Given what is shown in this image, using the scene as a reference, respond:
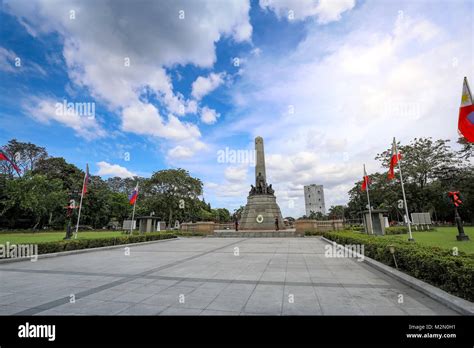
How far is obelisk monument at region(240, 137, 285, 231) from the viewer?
2802cm

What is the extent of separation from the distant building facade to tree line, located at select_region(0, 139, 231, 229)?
221ft

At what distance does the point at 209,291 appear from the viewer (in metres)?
5.21

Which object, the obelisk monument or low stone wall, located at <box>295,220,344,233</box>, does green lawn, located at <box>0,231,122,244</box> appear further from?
low stone wall, located at <box>295,220,344,233</box>

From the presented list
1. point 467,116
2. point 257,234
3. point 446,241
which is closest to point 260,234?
point 257,234

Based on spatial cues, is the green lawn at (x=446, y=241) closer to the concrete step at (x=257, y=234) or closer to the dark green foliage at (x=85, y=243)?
the concrete step at (x=257, y=234)

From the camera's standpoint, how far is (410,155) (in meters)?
32.1

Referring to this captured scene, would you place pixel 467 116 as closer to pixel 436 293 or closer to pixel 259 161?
pixel 436 293

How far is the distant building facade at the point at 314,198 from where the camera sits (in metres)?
97.5

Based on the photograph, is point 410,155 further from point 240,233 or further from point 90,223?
point 90,223

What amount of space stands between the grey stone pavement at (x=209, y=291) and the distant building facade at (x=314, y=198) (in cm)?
9370

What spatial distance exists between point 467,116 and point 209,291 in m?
8.00

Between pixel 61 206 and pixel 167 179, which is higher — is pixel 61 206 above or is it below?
below
